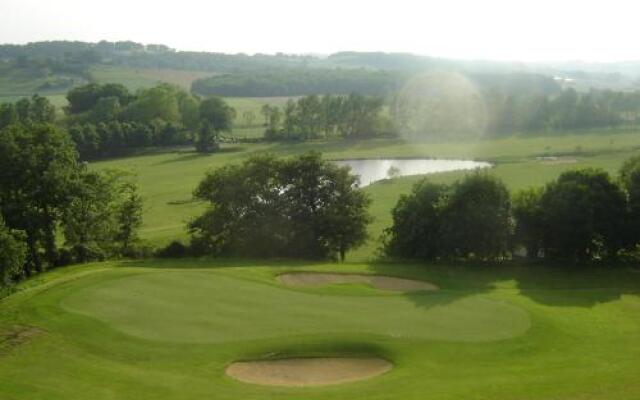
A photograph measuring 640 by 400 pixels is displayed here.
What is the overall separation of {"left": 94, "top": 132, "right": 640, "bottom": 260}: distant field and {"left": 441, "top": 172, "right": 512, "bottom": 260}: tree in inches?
344

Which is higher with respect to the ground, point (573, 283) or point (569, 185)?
point (569, 185)

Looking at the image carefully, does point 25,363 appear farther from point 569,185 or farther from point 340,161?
point 340,161

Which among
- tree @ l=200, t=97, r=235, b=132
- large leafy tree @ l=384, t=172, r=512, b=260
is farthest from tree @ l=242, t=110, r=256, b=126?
large leafy tree @ l=384, t=172, r=512, b=260

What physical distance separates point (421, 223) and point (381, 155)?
Result: 240 ft

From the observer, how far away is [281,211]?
48406mm

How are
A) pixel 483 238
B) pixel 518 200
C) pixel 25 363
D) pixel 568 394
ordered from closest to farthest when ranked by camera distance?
pixel 568 394 → pixel 25 363 → pixel 483 238 → pixel 518 200

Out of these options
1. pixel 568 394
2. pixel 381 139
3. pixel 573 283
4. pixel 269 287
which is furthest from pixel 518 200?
pixel 381 139

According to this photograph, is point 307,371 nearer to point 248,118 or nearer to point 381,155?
point 381,155

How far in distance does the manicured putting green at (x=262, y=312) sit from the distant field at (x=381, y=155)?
691 inches

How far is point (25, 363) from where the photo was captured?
26641 millimetres

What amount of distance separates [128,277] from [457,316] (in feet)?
56.9

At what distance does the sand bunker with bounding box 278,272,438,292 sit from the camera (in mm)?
38344

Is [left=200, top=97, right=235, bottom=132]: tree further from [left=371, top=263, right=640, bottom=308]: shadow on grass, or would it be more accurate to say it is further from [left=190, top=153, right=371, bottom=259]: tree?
[left=371, top=263, right=640, bottom=308]: shadow on grass

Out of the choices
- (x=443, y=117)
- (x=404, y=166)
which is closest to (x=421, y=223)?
(x=404, y=166)
